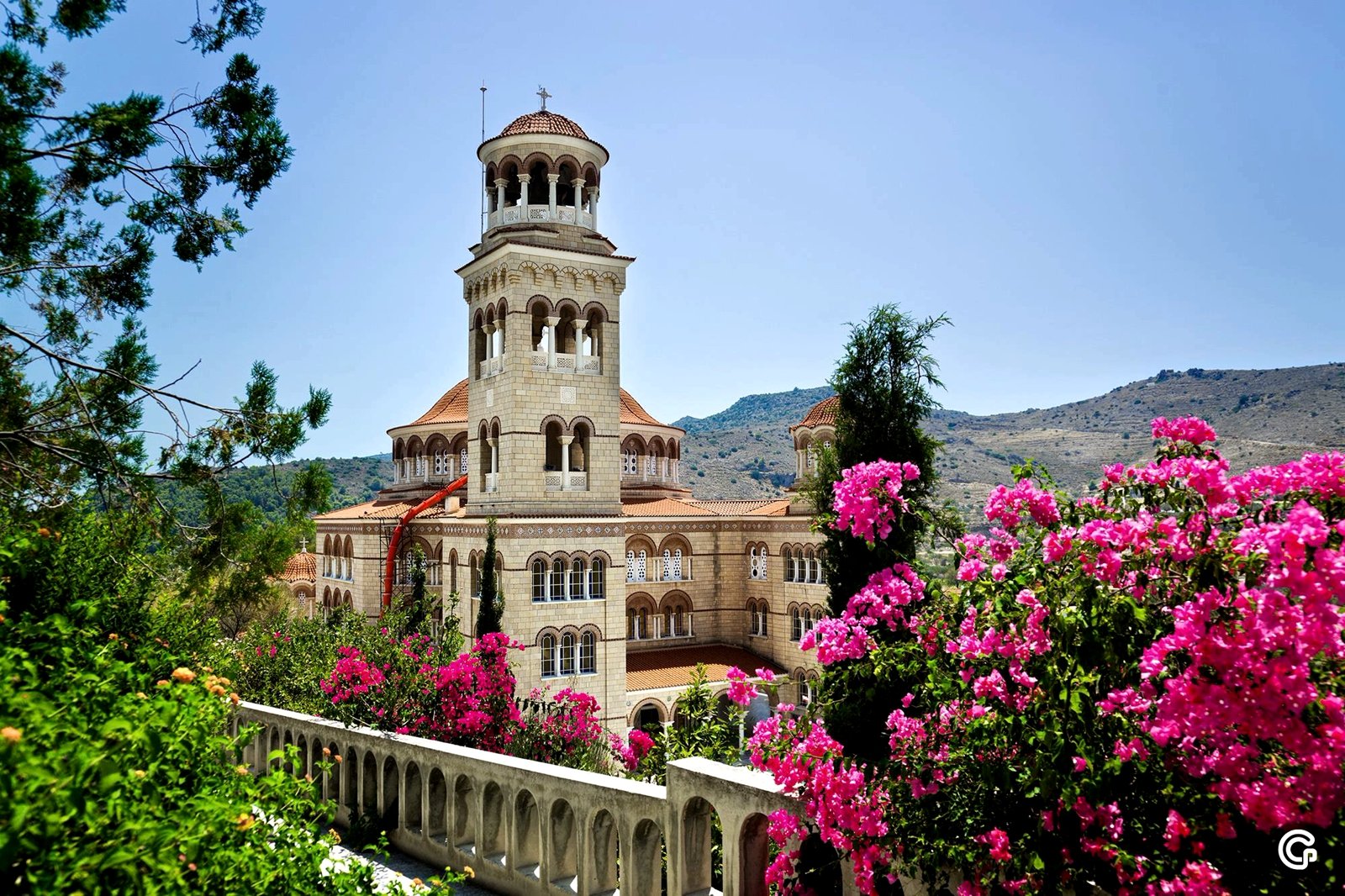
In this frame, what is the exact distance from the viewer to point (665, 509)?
3409 cm

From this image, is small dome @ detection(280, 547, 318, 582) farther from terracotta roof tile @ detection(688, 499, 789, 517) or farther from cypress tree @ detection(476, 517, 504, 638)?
cypress tree @ detection(476, 517, 504, 638)

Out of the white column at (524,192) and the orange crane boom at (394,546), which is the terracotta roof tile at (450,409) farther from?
the white column at (524,192)

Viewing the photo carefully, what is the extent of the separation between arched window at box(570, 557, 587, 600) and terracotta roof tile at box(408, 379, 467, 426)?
1229 centimetres

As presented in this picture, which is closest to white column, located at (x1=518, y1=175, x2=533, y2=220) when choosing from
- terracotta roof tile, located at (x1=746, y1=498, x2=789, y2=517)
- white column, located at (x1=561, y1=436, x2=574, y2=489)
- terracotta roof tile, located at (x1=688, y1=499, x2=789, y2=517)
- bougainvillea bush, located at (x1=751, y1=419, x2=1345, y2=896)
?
white column, located at (x1=561, y1=436, x2=574, y2=489)

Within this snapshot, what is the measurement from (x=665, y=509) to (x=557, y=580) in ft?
30.1

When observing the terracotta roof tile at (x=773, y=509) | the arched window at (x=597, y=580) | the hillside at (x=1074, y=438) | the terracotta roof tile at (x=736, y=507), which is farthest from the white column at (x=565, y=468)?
the hillside at (x=1074, y=438)

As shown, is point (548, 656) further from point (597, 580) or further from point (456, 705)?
point (456, 705)

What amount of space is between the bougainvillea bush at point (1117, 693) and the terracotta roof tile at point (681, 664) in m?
23.7

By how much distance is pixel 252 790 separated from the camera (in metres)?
3.27

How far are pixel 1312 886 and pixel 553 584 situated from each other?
23.1 m

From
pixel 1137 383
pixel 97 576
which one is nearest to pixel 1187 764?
pixel 97 576

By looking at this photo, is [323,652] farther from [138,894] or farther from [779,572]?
[779,572]

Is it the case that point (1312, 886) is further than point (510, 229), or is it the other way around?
point (510, 229)

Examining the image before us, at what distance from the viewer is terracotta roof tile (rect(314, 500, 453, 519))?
30.2m
